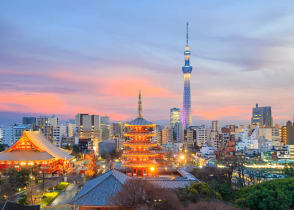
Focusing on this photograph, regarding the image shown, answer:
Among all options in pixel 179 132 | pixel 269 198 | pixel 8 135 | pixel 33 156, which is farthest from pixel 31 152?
pixel 179 132

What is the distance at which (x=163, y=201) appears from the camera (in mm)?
16078

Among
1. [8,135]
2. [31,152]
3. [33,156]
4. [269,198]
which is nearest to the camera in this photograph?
[269,198]

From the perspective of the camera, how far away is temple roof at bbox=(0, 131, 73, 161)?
38625mm

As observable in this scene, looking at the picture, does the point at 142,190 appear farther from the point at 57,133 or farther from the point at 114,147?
the point at 57,133

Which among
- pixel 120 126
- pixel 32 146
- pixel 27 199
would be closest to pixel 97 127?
pixel 120 126

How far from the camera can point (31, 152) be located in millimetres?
40031

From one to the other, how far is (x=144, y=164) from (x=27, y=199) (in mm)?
13339

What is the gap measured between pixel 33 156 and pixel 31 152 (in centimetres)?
144

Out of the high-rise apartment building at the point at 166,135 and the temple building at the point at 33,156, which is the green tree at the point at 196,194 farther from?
the high-rise apartment building at the point at 166,135

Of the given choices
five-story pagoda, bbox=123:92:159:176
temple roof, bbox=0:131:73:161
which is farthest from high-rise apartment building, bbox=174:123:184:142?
five-story pagoda, bbox=123:92:159:176

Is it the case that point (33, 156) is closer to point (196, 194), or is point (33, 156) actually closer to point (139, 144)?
point (139, 144)

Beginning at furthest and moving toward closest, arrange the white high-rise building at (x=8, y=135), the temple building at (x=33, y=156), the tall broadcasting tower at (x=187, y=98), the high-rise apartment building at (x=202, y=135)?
the tall broadcasting tower at (x=187, y=98), the white high-rise building at (x=8, y=135), the high-rise apartment building at (x=202, y=135), the temple building at (x=33, y=156)

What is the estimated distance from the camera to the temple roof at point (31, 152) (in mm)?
38625

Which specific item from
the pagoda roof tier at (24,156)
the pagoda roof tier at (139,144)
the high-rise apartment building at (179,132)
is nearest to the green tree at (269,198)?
the pagoda roof tier at (139,144)
